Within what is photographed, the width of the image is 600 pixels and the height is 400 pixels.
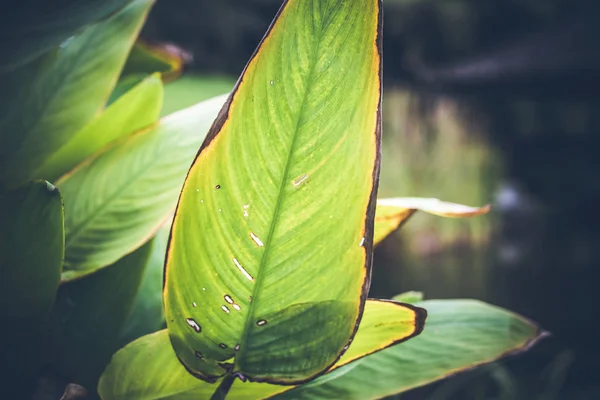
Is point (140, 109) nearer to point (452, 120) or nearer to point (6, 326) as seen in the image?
point (6, 326)

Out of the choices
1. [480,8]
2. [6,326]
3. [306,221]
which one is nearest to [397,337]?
[306,221]

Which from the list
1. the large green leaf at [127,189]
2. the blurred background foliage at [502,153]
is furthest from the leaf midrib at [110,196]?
the blurred background foliage at [502,153]

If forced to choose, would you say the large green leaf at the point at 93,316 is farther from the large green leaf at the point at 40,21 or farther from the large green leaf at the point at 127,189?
the large green leaf at the point at 40,21

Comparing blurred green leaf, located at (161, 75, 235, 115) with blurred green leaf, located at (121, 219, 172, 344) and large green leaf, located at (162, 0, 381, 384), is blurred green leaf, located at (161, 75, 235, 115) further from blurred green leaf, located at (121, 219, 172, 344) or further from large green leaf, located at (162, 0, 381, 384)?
large green leaf, located at (162, 0, 381, 384)

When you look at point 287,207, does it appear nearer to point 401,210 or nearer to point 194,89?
point 401,210

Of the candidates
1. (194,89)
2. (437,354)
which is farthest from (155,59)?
(194,89)
